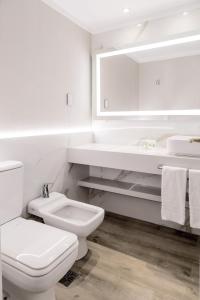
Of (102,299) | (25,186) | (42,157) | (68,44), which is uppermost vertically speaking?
(68,44)

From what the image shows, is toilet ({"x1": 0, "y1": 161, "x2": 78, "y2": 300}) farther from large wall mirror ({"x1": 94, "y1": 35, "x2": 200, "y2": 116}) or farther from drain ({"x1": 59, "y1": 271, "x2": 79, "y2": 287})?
large wall mirror ({"x1": 94, "y1": 35, "x2": 200, "y2": 116})

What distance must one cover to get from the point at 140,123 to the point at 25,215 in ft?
4.77

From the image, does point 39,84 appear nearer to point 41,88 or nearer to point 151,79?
point 41,88

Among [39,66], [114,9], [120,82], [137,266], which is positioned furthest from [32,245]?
[114,9]

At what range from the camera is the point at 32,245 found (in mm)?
1225

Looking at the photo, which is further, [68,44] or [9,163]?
[68,44]

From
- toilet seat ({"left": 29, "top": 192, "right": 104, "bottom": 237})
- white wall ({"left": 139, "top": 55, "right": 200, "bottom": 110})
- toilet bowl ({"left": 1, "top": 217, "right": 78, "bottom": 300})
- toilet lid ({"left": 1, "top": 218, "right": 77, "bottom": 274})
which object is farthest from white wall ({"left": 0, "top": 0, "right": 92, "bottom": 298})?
white wall ({"left": 139, "top": 55, "right": 200, "bottom": 110})

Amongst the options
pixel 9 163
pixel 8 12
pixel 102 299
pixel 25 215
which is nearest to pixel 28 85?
pixel 8 12

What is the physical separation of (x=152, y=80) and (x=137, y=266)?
174 centimetres

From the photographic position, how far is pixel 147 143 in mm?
2264

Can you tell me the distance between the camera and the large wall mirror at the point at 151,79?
2.05 meters

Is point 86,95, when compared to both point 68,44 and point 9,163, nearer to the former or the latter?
point 68,44

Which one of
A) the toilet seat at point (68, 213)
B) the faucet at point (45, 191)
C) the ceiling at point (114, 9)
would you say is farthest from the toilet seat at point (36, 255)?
the ceiling at point (114, 9)

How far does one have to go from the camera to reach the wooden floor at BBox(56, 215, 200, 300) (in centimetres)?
143
